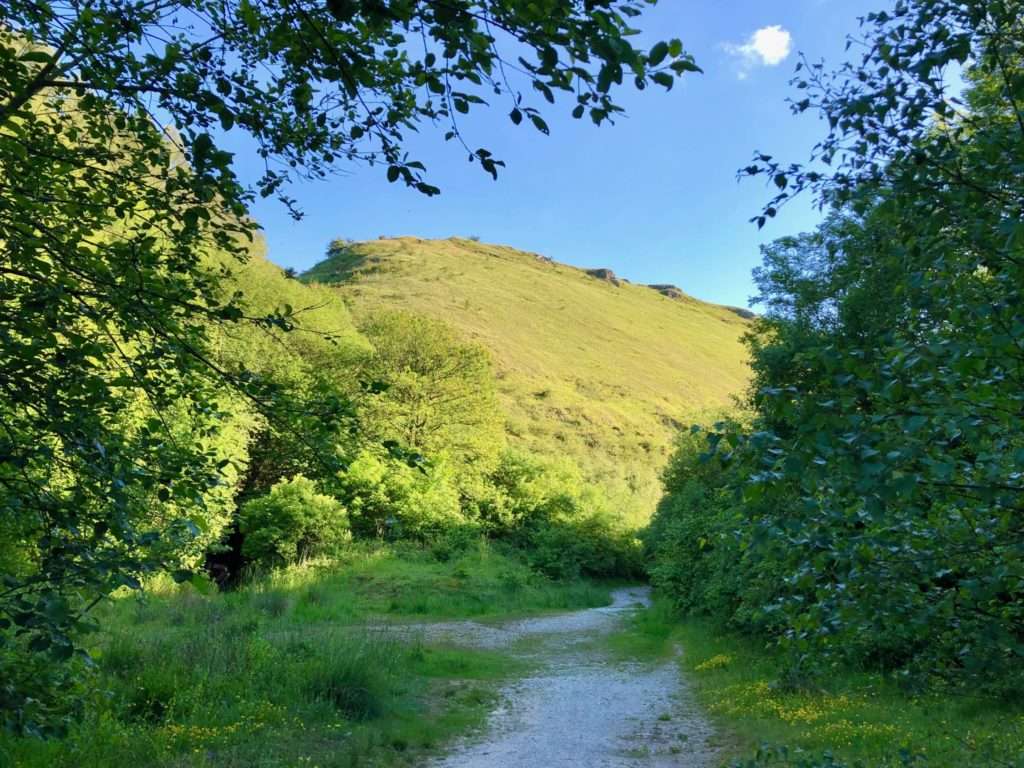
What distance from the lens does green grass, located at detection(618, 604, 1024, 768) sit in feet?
21.0

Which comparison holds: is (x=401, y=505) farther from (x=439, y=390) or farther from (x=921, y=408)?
(x=921, y=408)

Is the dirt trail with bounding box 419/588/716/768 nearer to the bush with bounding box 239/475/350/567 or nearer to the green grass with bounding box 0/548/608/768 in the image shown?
the green grass with bounding box 0/548/608/768

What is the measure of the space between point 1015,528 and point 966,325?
109 cm

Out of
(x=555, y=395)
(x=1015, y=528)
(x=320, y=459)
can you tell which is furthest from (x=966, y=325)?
(x=555, y=395)

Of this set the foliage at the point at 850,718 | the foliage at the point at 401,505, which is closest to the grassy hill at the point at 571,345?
the foliage at the point at 401,505

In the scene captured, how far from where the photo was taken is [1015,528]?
331 cm

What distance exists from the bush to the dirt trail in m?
11.0

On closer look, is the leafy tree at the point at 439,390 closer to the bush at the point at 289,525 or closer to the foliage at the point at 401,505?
the foliage at the point at 401,505

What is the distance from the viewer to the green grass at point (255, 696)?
624 cm

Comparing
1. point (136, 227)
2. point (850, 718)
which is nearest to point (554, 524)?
point (850, 718)

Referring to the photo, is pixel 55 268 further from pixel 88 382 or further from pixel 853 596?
pixel 853 596

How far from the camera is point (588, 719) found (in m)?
9.98

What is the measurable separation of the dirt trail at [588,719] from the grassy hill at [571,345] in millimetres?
30321

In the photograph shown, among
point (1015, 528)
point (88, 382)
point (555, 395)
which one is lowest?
point (1015, 528)
